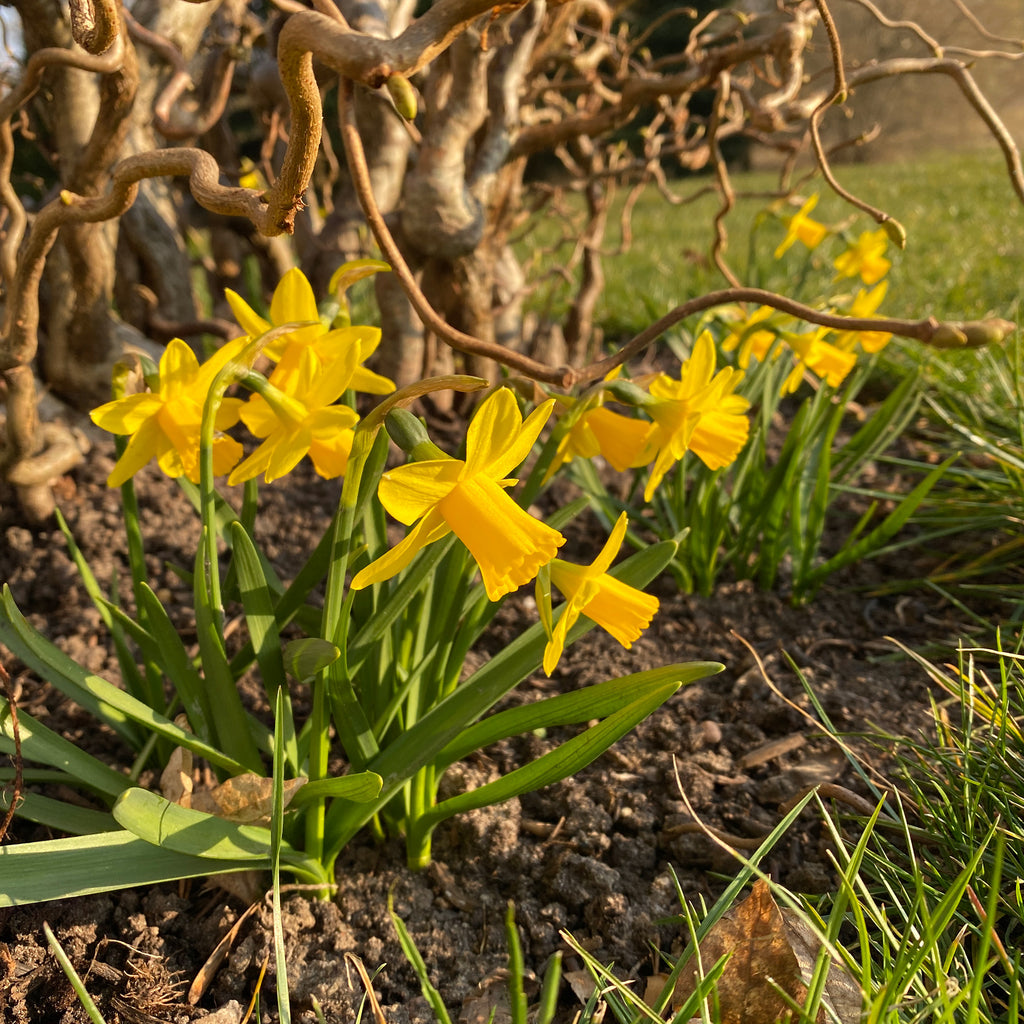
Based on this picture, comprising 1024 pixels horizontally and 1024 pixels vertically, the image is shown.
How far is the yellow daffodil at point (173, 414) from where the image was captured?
1123mm

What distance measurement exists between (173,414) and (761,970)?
105 cm

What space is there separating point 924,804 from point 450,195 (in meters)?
1.73

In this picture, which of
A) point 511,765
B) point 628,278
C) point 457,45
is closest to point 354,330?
point 511,765

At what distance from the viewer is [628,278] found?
5.22 metres

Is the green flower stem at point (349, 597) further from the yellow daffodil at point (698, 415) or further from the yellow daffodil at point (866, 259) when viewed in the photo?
the yellow daffodil at point (866, 259)

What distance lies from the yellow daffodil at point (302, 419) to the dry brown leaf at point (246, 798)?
440 millimetres

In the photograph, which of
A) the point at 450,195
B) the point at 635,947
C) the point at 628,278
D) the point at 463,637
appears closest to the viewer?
the point at 635,947

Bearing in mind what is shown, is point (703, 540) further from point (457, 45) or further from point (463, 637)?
point (457, 45)

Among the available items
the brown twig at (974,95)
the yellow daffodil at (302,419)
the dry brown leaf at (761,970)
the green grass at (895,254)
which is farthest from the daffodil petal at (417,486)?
the green grass at (895,254)

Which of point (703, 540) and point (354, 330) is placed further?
point (703, 540)

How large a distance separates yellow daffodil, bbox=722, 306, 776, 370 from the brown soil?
60 centimetres

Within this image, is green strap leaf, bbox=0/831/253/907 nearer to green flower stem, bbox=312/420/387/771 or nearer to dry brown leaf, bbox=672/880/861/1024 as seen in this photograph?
green flower stem, bbox=312/420/387/771

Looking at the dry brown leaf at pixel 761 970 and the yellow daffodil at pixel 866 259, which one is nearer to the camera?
the dry brown leaf at pixel 761 970

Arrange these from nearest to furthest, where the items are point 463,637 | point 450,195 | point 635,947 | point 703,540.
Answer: point 635,947 → point 463,637 → point 703,540 → point 450,195
